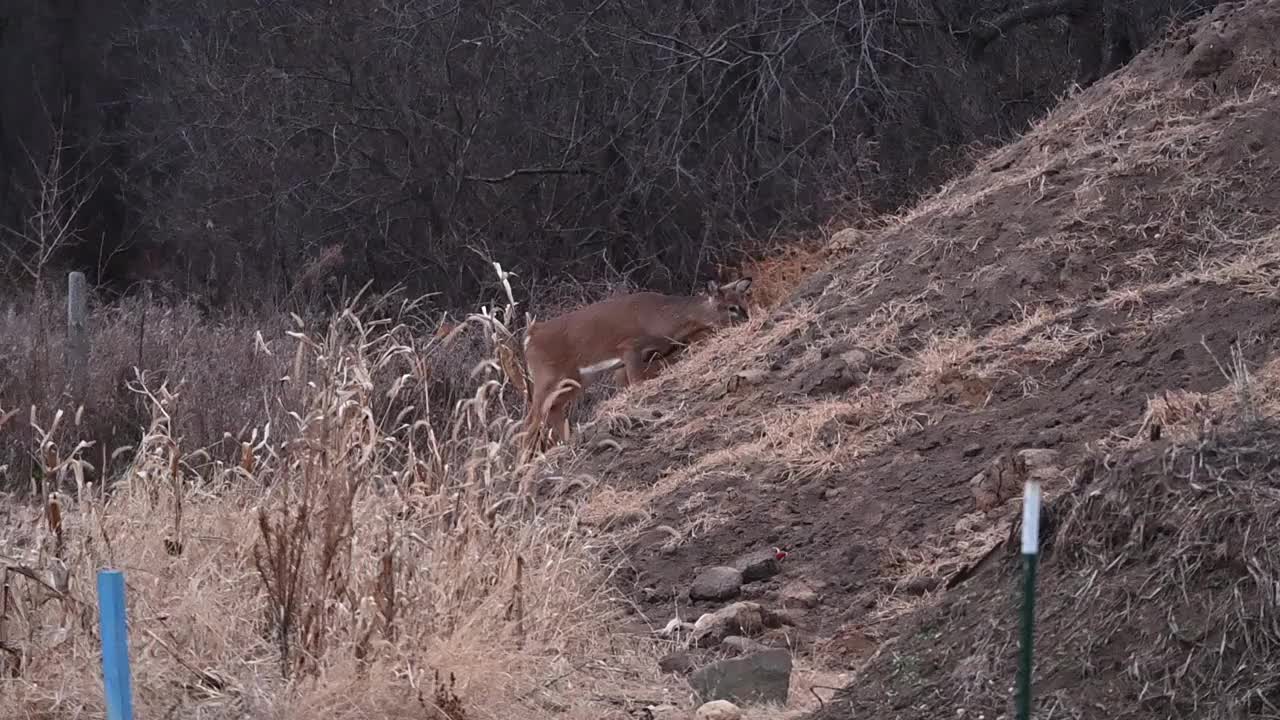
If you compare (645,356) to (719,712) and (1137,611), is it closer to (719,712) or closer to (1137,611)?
A: (719,712)

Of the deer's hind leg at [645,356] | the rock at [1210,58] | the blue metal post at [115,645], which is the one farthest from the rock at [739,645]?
the deer's hind leg at [645,356]

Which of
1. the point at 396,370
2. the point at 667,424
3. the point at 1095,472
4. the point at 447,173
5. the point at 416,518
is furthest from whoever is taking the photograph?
the point at 447,173

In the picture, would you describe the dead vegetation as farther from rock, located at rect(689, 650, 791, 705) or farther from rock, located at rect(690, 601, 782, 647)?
rock, located at rect(690, 601, 782, 647)

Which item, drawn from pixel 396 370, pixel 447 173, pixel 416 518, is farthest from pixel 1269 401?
pixel 447 173

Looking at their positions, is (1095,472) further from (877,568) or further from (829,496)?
(829,496)

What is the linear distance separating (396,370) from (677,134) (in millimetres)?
6281

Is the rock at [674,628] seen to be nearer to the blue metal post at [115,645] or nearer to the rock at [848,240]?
the blue metal post at [115,645]

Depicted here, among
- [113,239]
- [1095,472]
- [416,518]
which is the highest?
[1095,472]

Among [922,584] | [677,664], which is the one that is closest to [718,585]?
[922,584]

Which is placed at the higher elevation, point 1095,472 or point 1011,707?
point 1095,472

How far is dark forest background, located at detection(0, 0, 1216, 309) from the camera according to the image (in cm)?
1725

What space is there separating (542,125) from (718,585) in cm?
1546

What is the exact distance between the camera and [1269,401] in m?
6.02

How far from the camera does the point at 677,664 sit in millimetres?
5668
